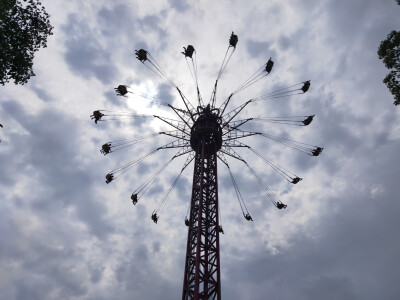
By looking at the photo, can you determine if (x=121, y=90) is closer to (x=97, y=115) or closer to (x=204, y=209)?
(x=97, y=115)

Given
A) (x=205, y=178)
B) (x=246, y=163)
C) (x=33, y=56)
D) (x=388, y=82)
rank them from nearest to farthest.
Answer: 1. (x=388, y=82)
2. (x=33, y=56)
3. (x=205, y=178)
4. (x=246, y=163)

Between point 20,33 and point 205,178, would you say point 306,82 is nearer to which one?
point 205,178

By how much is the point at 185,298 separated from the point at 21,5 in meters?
23.9

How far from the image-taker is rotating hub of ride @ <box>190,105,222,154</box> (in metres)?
30.9

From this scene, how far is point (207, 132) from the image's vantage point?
31.0 metres

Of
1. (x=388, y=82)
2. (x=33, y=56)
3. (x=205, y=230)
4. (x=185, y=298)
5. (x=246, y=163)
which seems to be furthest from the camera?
(x=246, y=163)

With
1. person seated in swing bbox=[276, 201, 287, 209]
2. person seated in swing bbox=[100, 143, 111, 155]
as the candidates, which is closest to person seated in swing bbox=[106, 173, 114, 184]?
person seated in swing bbox=[100, 143, 111, 155]

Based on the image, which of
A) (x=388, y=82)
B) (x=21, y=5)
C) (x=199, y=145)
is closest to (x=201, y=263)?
(x=199, y=145)

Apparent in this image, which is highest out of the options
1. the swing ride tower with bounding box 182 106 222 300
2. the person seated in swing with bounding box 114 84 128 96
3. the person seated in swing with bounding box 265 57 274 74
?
the person seated in swing with bounding box 265 57 274 74

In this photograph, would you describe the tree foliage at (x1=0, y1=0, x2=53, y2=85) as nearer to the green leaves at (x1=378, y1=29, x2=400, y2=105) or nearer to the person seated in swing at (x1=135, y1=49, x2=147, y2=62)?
the person seated in swing at (x1=135, y1=49, x2=147, y2=62)

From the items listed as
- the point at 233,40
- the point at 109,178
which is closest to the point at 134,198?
the point at 109,178

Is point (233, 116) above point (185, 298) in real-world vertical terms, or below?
above

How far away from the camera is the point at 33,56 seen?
1914cm

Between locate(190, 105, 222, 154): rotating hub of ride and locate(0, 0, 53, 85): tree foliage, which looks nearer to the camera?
locate(0, 0, 53, 85): tree foliage
